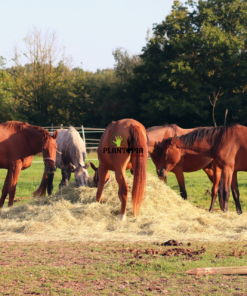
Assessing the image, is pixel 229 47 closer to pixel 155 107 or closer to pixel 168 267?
pixel 155 107

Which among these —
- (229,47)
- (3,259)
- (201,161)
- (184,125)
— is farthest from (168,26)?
(3,259)

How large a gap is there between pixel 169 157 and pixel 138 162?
61.4 inches

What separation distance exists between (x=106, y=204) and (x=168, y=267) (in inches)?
111

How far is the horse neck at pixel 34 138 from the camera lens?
25.0ft

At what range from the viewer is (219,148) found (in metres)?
7.23

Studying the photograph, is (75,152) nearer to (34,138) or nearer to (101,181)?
(34,138)

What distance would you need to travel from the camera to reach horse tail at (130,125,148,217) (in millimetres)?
6125

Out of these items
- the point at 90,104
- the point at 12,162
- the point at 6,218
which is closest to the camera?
the point at 6,218

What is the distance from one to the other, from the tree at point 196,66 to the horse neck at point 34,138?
18.4 meters

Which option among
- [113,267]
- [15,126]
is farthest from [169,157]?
[113,267]

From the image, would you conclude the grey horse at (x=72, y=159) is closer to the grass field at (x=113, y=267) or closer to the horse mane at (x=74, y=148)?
the horse mane at (x=74, y=148)

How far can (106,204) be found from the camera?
263 inches

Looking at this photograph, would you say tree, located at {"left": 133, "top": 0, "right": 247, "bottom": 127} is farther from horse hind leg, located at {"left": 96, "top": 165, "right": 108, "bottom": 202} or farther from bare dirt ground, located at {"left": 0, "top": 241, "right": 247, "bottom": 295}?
bare dirt ground, located at {"left": 0, "top": 241, "right": 247, "bottom": 295}

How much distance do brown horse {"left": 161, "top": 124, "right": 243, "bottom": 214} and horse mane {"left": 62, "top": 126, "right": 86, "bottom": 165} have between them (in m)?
1.84
